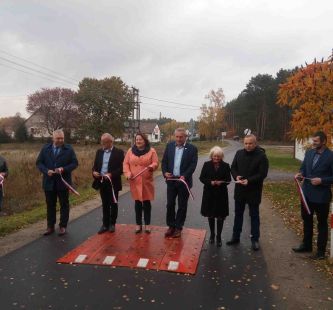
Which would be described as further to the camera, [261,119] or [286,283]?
[261,119]

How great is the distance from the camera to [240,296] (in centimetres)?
466

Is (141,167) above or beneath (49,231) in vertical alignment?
above

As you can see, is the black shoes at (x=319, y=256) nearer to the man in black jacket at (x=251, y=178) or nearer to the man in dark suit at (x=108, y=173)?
the man in black jacket at (x=251, y=178)

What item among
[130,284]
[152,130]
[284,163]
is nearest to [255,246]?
[130,284]

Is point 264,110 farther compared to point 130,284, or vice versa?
point 264,110

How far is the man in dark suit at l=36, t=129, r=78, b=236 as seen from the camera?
7.41 meters

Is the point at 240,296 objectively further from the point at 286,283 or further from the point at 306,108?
the point at 306,108

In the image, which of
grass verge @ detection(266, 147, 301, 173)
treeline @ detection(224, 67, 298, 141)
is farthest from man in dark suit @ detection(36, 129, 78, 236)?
treeline @ detection(224, 67, 298, 141)

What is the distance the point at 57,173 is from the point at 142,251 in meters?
2.24

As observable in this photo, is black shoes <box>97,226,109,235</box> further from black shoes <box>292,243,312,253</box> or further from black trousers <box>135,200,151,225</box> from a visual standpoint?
black shoes <box>292,243,312,253</box>

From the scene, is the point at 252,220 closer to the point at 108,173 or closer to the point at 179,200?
the point at 179,200

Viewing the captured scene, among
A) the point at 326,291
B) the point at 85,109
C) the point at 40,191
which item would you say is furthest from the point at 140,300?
the point at 85,109

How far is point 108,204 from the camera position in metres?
7.54

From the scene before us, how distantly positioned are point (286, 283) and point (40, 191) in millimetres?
10163
